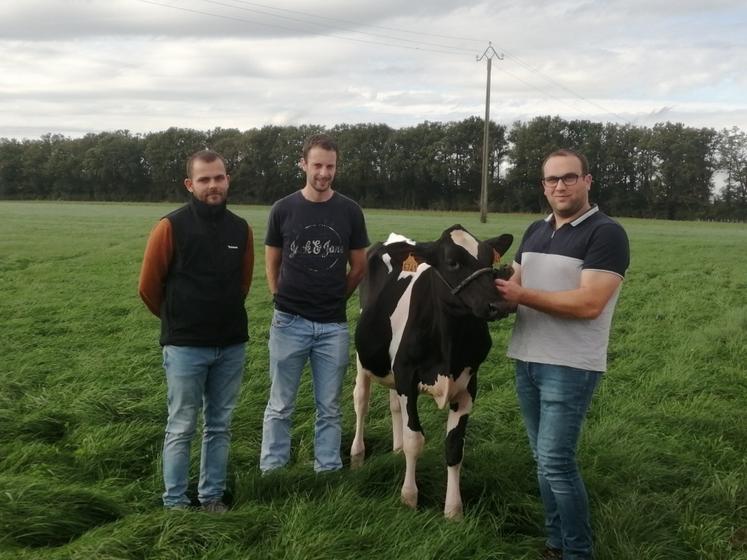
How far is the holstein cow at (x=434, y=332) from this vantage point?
171 inches

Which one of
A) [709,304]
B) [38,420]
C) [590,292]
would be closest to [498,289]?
[590,292]

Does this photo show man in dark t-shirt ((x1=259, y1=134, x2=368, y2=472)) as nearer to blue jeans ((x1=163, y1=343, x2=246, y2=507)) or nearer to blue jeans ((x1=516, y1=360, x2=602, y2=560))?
blue jeans ((x1=163, y1=343, x2=246, y2=507))

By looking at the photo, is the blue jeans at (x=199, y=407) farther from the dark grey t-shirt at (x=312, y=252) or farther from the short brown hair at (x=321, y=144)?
the short brown hair at (x=321, y=144)

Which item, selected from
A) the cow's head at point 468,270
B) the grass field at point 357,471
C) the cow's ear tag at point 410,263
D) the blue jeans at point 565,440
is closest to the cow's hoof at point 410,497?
the grass field at point 357,471

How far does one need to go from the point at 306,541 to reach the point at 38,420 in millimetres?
3195

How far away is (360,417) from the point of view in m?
5.99

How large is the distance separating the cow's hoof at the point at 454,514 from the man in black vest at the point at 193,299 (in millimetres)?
1495

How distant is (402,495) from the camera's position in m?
4.80

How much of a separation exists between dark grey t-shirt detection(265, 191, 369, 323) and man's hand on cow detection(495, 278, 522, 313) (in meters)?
1.64

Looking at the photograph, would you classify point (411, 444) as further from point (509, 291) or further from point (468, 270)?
point (509, 291)

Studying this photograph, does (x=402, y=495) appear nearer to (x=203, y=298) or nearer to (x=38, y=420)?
(x=203, y=298)

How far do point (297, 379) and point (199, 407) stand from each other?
0.93 m

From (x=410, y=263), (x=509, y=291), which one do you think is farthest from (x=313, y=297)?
(x=509, y=291)

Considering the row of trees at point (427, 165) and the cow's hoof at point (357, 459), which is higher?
the row of trees at point (427, 165)
